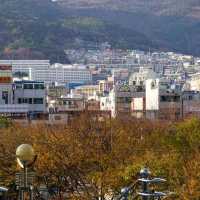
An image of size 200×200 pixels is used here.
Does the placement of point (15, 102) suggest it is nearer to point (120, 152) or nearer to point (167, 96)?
point (167, 96)

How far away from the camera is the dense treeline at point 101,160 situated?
3378 centimetres

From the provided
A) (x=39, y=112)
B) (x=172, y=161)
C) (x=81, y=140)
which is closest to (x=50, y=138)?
(x=81, y=140)

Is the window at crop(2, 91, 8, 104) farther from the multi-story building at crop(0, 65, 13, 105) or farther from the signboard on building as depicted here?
the signboard on building

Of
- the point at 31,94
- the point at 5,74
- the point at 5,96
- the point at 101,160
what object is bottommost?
the point at 101,160

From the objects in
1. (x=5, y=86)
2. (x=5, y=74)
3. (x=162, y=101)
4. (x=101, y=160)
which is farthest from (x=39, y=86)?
(x=101, y=160)

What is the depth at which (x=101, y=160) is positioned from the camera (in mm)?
38000

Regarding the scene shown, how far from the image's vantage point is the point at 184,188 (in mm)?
31281

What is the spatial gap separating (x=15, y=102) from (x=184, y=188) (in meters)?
73.2

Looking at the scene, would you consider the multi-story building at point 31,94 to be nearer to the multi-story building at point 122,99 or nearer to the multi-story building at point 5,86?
the multi-story building at point 5,86

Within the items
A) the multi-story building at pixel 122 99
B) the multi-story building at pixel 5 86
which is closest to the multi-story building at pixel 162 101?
the multi-story building at pixel 122 99

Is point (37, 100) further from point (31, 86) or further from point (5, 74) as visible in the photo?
point (5, 74)

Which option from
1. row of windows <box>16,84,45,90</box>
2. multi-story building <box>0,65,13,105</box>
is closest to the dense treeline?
multi-story building <box>0,65,13,105</box>

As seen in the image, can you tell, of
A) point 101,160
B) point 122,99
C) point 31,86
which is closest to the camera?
point 101,160

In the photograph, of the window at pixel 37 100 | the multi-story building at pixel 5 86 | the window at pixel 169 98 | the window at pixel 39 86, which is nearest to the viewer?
the multi-story building at pixel 5 86
